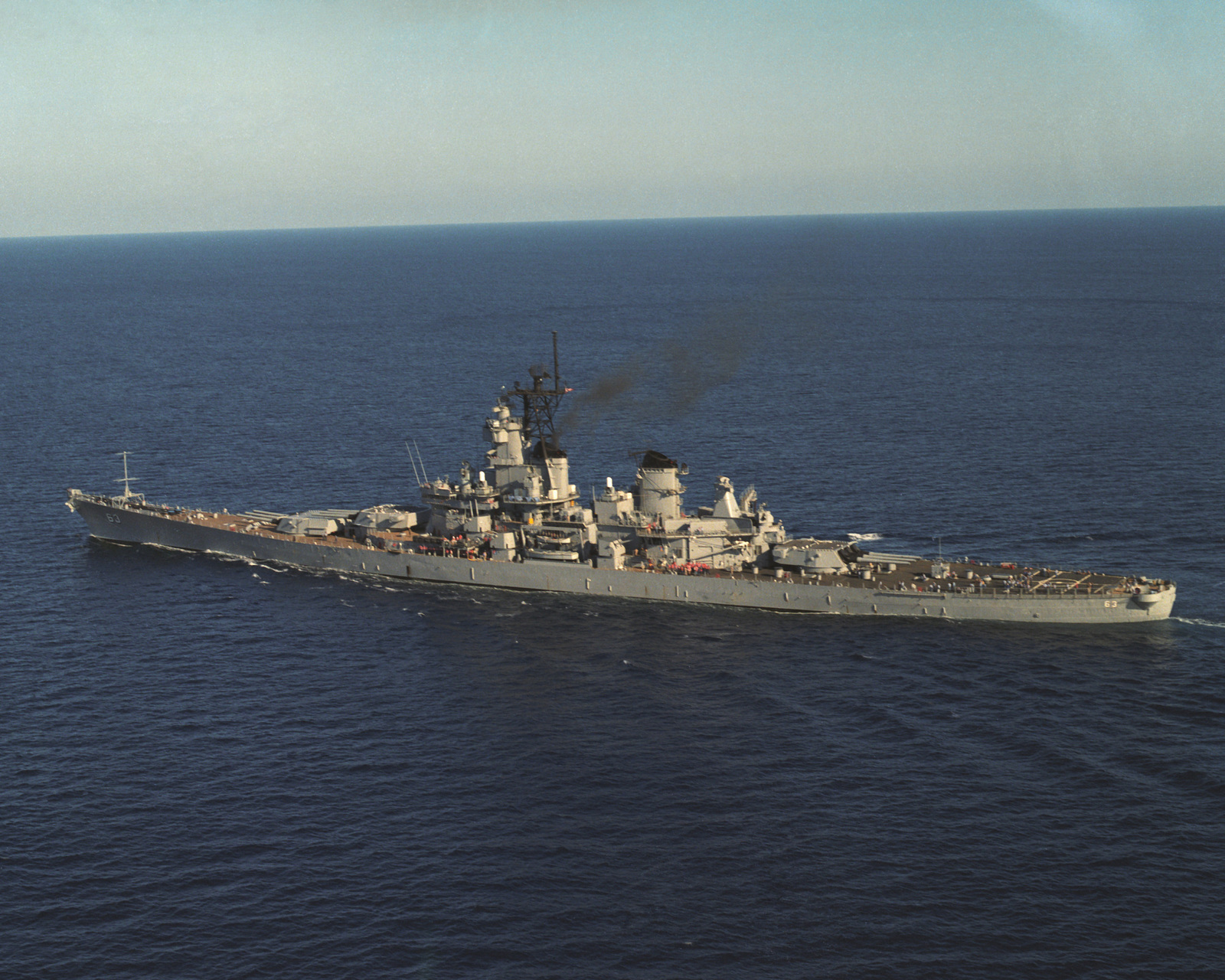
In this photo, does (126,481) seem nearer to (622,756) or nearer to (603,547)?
(603,547)

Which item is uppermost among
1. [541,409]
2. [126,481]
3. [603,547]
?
[541,409]

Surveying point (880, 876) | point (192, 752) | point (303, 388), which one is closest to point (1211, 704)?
point (880, 876)

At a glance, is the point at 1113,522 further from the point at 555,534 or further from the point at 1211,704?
the point at 555,534

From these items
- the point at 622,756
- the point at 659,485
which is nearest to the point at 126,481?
the point at 659,485

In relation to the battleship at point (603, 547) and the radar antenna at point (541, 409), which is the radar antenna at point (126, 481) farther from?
the radar antenna at point (541, 409)

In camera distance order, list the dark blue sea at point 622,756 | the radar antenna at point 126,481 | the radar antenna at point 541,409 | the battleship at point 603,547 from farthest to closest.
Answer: the radar antenna at point 126,481 < the radar antenna at point 541,409 < the battleship at point 603,547 < the dark blue sea at point 622,756

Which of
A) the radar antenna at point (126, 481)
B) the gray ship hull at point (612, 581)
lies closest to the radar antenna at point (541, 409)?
the gray ship hull at point (612, 581)
